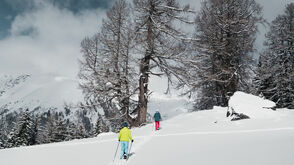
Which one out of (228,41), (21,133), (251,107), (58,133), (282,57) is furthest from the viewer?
(58,133)

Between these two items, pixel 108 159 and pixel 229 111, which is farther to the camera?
pixel 229 111

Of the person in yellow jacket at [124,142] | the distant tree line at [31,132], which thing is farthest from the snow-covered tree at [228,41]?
the distant tree line at [31,132]

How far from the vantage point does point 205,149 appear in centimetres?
535

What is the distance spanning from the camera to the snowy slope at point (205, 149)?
14.1 ft

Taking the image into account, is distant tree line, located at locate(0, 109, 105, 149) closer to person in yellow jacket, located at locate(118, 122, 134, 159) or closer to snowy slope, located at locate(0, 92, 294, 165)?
snowy slope, located at locate(0, 92, 294, 165)

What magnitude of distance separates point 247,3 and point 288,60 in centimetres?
636

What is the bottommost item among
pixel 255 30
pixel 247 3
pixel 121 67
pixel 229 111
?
pixel 229 111

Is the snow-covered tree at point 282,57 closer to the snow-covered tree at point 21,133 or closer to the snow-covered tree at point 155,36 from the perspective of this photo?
the snow-covered tree at point 155,36

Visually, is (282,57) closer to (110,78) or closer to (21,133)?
(110,78)

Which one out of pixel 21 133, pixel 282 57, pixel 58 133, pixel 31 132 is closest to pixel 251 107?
pixel 282 57

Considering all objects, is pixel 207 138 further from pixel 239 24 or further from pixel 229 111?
pixel 239 24

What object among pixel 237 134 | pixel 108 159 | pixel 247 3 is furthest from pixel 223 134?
pixel 247 3

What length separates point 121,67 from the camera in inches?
436

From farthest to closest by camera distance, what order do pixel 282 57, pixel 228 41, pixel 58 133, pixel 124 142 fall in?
pixel 58 133, pixel 282 57, pixel 228 41, pixel 124 142
